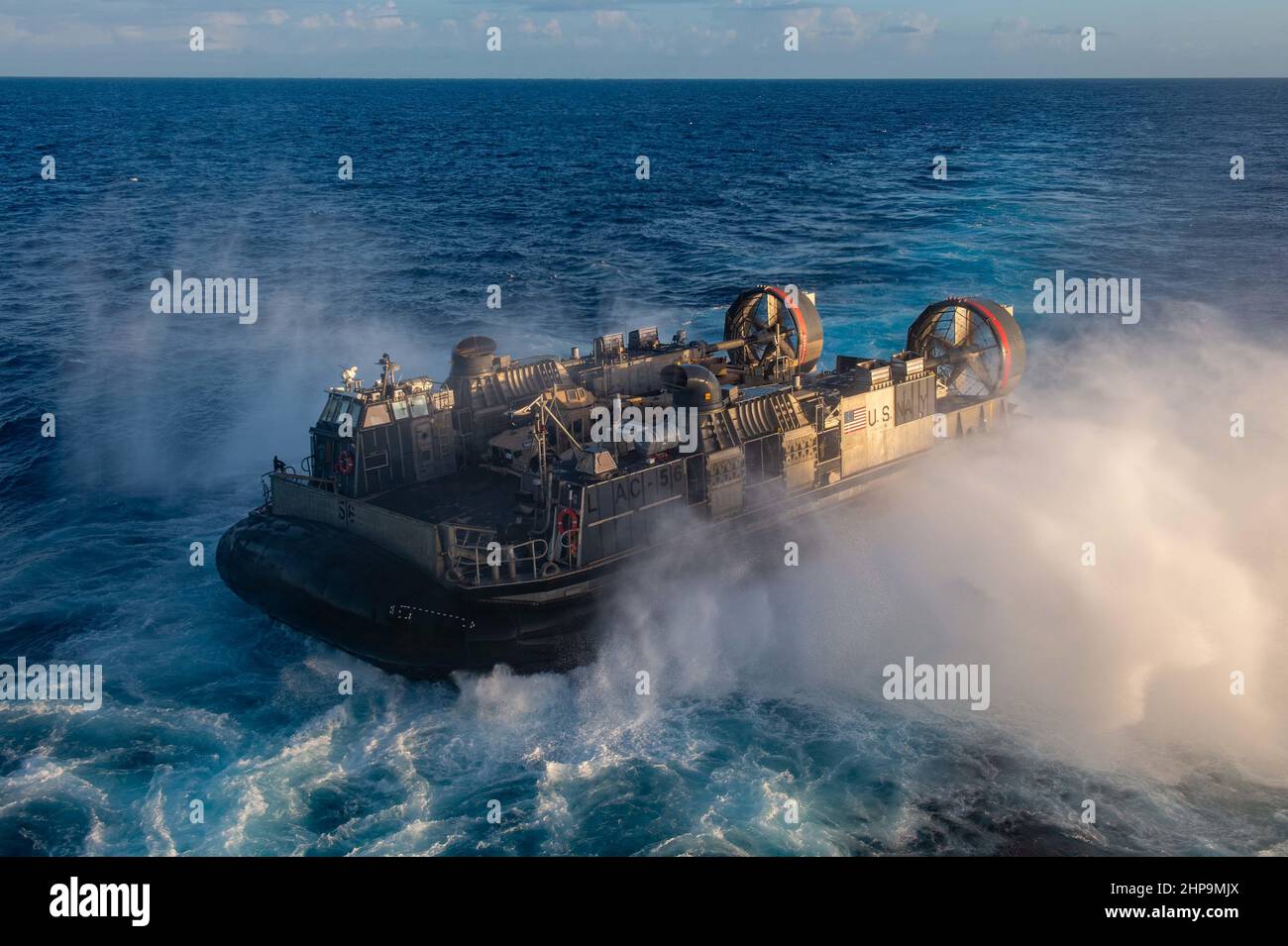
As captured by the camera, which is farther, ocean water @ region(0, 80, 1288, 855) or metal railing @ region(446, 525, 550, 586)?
metal railing @ region(446, 525, 550, 586)

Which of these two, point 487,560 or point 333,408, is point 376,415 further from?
point 487,560

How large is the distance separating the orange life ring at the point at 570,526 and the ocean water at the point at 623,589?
1.52 metres

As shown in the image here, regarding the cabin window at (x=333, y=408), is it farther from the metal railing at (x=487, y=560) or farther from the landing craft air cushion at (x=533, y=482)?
the metal railing at (x=487, y=560)

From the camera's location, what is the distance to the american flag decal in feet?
85.3

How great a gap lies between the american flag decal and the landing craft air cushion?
4cm

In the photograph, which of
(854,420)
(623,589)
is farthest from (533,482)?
(854,420)

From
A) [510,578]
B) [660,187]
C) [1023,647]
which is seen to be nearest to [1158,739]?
[1023,647]

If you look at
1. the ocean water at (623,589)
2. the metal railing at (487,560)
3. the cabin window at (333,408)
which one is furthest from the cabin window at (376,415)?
the ocean water at (623,589)

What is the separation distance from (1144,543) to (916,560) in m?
5.46

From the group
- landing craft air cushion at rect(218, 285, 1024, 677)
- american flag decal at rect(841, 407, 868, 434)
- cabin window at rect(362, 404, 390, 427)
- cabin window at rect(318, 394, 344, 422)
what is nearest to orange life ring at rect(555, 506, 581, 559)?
landing craft air cushion at rect(218, 285, 1024, 677)

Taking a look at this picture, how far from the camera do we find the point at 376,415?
23234 mm

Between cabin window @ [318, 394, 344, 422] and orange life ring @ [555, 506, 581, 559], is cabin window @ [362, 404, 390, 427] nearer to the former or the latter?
cabin window @ [318, 394, 344, 422]

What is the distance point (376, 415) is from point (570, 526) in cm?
528
